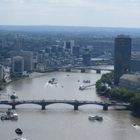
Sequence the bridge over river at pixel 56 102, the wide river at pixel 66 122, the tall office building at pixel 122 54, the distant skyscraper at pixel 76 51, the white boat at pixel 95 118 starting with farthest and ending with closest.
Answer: the distant skyscraper at pixel 76 51, the tall office building at pixel 122 54, the bridge over river at pixel 56 102, the white boat at pixel 95 118, the wide river at pixel 66 122

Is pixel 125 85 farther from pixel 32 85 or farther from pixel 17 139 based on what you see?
pixel 17 139

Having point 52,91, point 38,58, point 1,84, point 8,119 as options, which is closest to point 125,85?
point 52,91

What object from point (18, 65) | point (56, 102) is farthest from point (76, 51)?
point (56, 102)

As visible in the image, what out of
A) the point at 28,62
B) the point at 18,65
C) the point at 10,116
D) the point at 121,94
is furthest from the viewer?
the point at 28,62

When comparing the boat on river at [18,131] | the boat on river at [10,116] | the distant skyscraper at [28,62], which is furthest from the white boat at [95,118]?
the distant skyscraper at [28,62]

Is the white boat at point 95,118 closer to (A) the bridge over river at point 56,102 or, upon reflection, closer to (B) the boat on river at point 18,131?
(A) the bridge over river at point 56,102

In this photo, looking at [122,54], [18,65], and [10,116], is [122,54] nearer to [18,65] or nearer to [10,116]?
[18,65]

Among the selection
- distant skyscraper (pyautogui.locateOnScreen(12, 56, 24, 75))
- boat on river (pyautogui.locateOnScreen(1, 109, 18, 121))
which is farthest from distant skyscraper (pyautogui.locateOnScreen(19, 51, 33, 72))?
boat on river (pyautogui.locateOnScreen(1, 109, 18, 121))

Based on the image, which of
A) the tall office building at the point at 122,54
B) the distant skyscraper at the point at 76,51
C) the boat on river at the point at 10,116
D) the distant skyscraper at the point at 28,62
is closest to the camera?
the boat on river at the point at 10,116

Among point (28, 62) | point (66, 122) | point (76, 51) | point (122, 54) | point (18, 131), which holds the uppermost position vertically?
point (122, 54)
